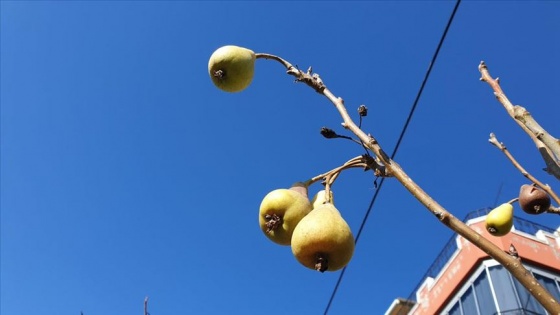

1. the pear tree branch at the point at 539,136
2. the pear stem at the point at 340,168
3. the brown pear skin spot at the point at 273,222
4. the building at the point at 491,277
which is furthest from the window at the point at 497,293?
the brown pear skin spot at the point at 273,222

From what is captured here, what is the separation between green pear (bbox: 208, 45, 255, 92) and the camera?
2.27 meters

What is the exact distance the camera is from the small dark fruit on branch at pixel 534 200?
3.24m

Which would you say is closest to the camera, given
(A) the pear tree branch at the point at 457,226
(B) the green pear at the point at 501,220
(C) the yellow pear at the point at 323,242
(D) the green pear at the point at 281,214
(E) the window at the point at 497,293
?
(A) the pear tree branch at the point at 457,226

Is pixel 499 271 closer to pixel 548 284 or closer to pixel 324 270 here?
pixel 548 284

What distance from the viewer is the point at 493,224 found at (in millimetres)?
3543

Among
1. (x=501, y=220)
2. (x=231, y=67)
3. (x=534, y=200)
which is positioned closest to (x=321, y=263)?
(x=231, y=67)

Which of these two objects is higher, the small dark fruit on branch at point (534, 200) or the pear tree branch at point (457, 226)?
the small dark fruit on branch at point (534, 200)

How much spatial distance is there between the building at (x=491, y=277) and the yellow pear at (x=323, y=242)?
14739 mm

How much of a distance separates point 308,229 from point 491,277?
15723 millimetres

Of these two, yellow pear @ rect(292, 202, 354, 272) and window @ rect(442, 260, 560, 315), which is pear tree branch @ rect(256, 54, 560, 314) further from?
window @ rect(442, 260, 560, 315)

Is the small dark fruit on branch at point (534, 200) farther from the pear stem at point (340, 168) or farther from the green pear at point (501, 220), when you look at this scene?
the pear stem at point (340, 168)

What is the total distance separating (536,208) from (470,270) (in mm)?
14257

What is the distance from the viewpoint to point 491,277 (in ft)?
51.4

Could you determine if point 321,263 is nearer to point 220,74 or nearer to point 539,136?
point 220,74
